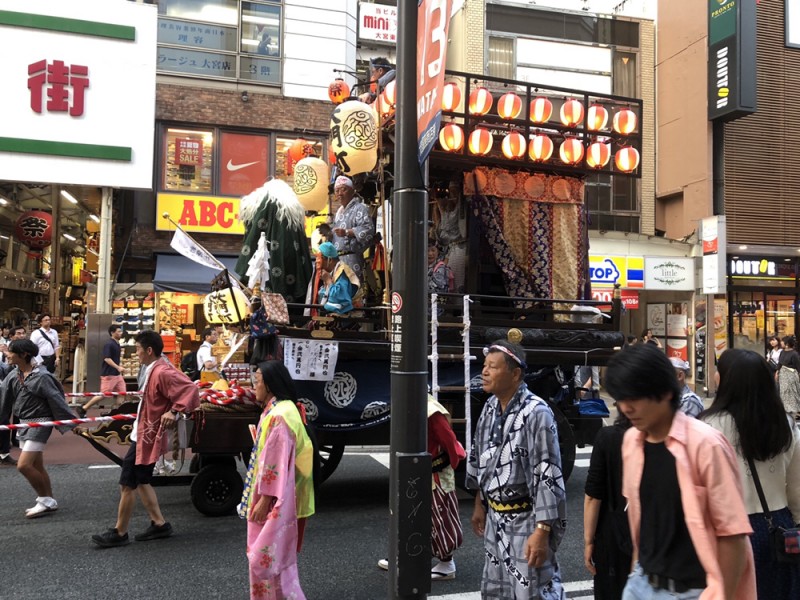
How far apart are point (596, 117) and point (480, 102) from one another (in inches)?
63.6

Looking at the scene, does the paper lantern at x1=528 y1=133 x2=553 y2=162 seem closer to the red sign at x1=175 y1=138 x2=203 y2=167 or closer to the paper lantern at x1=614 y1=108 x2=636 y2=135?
the paper lantern at x1=614 y1=108 x2=636 y2=135

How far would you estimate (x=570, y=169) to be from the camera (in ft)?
26.7

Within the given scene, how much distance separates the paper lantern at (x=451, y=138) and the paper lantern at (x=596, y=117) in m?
1.82

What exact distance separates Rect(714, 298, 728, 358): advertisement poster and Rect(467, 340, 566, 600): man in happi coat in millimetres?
17750

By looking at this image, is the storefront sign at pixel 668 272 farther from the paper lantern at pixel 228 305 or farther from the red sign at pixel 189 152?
the paper lantern at pixel 228 305

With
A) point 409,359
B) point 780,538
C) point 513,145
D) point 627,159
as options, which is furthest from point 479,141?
point 780,538

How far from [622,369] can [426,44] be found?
2420 mm

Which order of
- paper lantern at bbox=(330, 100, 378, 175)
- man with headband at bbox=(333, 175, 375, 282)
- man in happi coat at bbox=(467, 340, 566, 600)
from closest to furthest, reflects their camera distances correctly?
man in happi coat at bbox=(467, 340, 566, 600), paper lantern at bbox=(330, 100, 378, 175), man with headband at bbox=(333, 175, 375, 282)

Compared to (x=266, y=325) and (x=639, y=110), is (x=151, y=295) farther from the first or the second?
(x=639, y=110)

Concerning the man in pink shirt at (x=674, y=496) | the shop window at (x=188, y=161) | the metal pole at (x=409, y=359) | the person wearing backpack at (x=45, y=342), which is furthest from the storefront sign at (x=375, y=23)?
the man in pink shirt at (x=674, y=496)

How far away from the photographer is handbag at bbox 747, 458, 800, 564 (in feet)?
9.73

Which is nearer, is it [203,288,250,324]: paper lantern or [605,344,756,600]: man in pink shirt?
[605,344,756,600]: man in pink shirt

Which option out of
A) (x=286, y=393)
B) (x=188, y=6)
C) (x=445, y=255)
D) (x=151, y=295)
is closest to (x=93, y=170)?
(x=151, y=295)

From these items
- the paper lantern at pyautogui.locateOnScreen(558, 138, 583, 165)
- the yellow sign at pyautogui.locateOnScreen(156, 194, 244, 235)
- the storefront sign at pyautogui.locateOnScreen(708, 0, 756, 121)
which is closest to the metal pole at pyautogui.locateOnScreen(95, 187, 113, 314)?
the yellow sign at pyautogui.locateOnScreen(156, 194, 244, 235)
